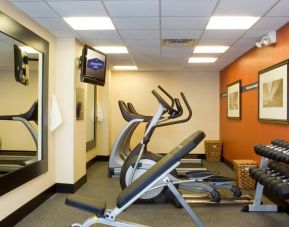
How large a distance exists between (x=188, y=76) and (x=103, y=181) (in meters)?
4.14

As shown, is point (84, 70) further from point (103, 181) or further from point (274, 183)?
point (274, 183)

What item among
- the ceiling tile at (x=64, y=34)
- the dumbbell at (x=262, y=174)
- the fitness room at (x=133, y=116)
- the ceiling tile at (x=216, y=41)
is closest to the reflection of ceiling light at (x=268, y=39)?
the fitness room at (x=133, y=116)

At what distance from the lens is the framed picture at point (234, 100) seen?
611cm

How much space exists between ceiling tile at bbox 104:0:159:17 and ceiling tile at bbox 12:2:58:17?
2.37ft

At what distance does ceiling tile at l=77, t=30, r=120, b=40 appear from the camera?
172 inches

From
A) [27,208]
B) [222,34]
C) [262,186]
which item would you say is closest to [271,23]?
[222,34]

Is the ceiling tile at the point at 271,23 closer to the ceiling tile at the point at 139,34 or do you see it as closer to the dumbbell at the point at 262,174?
the ceiling tile at the point at 139,34

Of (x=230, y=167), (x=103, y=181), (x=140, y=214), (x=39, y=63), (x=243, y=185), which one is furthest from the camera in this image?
(x=230, y=167)

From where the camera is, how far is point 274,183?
9.88 ft

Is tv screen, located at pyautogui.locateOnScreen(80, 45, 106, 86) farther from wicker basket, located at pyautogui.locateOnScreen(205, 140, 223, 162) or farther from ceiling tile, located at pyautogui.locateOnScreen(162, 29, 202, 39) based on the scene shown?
wicker basket, located at pyautogui.locateOnScreen(205, 140, 223, 162)

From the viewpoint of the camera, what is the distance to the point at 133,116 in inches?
199

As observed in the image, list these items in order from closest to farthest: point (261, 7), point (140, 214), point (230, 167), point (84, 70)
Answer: point (261, 7) → point (140, 214) → point (84, 70) → point (230, 167)

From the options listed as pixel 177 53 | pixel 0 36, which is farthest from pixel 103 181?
pixel 0 36

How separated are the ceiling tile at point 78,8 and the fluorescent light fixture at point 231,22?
144cm
